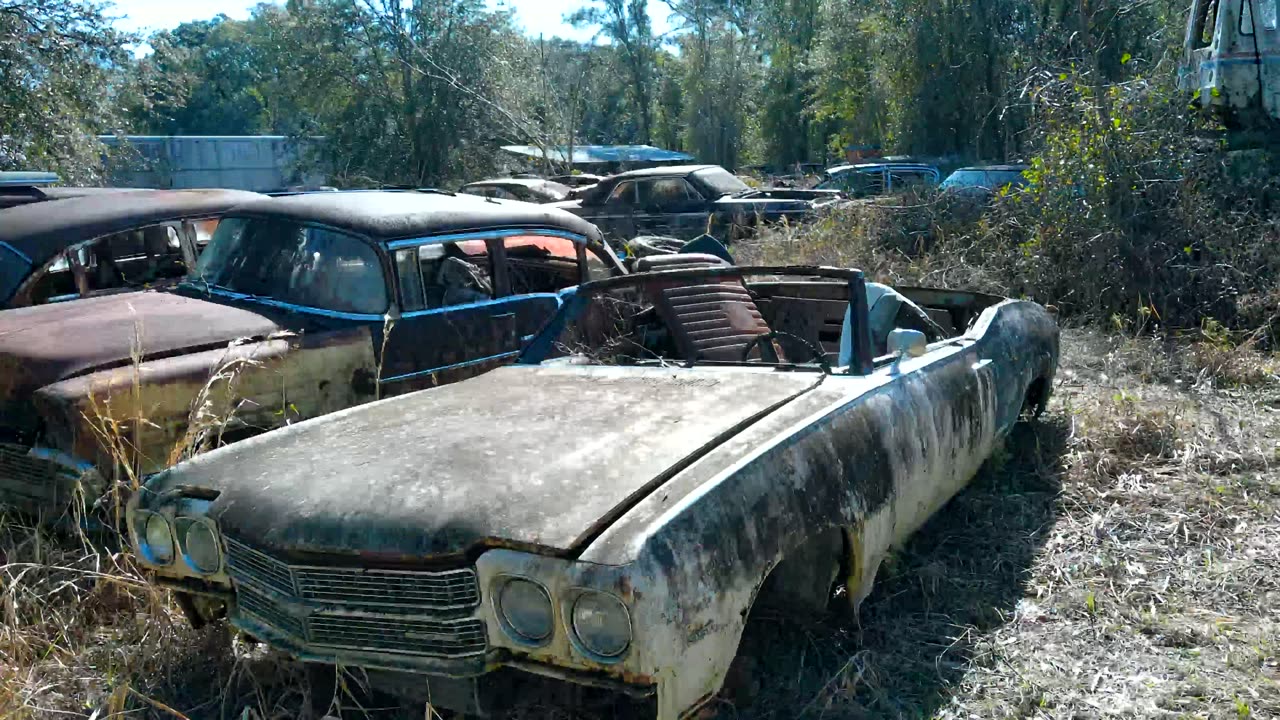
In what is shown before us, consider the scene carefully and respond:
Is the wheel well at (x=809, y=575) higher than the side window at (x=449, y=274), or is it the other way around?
the side window at (x=449, y=274)

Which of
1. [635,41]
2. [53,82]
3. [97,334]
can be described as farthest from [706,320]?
[635,41]

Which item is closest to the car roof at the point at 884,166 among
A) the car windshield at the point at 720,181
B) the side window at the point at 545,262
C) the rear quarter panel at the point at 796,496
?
the car windshield at the point at 720,181

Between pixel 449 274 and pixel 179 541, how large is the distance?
9.57ft

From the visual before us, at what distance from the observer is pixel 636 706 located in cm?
300

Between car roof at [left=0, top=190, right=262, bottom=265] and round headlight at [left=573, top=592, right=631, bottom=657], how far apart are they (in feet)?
16.4

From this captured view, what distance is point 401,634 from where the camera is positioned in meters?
2.70

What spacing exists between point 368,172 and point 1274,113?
2155 centimetres

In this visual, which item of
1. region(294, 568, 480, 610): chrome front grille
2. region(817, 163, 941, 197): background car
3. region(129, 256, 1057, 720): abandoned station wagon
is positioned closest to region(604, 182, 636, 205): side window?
region(817, 163, 941, 197): background car

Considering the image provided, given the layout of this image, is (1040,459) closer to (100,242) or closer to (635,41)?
(100,242)

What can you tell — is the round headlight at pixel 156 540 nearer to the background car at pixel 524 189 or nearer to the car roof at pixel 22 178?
the car roof at pixel 22 178

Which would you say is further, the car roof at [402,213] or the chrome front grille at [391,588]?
the car roof at [402,213]

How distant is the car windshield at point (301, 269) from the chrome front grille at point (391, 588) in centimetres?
265

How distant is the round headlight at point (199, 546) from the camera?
3.08 meters

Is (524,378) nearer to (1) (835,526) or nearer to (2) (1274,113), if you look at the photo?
(1) (835,526)
